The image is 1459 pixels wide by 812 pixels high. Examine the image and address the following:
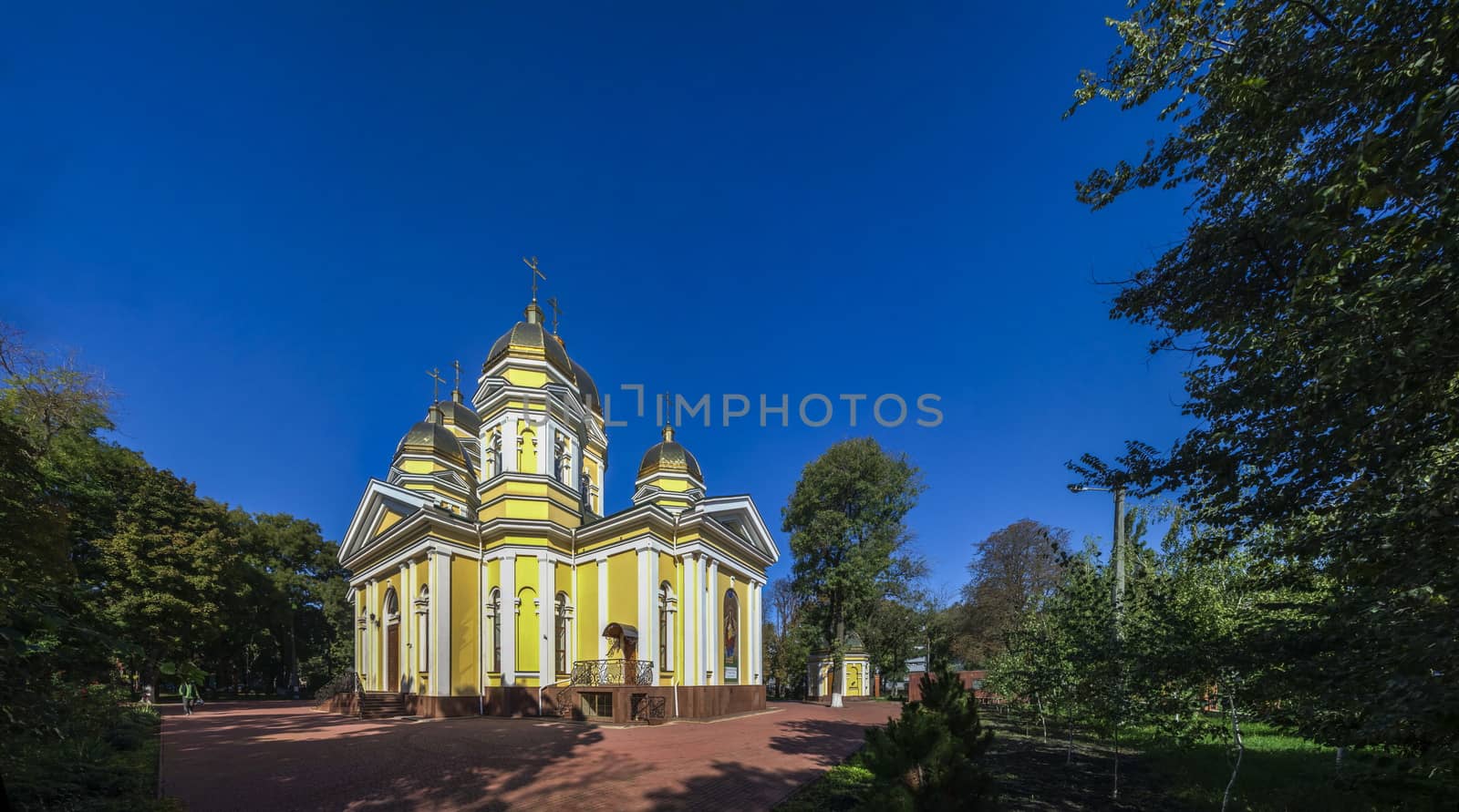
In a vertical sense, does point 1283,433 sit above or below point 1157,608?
above

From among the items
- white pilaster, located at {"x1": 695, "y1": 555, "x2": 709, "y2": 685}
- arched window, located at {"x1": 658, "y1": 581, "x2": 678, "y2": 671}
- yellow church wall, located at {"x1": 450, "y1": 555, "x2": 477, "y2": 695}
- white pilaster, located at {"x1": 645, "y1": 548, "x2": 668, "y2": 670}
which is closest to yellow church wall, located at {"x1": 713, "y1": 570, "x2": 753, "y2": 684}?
white pilaster, located at {"x1": 695, "y1": 555, "x2": 709, "y2": 685}

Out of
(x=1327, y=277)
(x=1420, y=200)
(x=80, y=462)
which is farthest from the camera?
(x=80, y=462)

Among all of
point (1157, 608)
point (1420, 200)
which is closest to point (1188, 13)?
point (1420, 200)

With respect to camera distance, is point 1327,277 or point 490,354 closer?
point 1327,277

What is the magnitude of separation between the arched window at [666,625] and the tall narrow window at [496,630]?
4.97 meters

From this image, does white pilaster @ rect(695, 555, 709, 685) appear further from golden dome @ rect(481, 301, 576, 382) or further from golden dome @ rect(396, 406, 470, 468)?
golden dome @ rect(396, 406, 470, 468)

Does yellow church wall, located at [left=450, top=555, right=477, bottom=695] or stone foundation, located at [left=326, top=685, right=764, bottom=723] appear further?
yellow church wall, located at [left=450, top=555, right=477, bottom=695]

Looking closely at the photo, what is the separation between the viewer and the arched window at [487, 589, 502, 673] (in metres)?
19.4

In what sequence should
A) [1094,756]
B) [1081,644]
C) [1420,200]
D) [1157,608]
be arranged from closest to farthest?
[1420,200], [1157,608], [1081,644], [1094,756]

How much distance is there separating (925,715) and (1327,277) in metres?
4.24

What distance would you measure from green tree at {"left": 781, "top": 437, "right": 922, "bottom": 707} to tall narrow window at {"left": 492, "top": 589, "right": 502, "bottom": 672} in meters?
14.6

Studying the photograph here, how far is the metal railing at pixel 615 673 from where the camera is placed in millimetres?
18453

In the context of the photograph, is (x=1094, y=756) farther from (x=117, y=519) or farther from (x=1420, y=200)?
(x=117, y=519)

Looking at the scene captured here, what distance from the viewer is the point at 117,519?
81.5 ft
